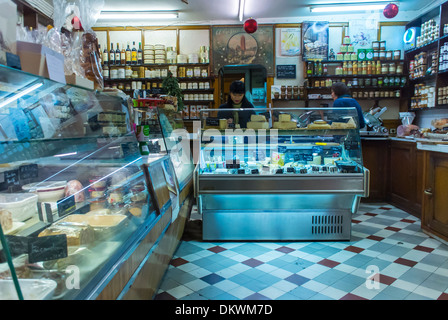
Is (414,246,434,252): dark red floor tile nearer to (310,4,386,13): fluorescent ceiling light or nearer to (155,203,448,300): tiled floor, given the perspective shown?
(155,203,448,300): tiled floor

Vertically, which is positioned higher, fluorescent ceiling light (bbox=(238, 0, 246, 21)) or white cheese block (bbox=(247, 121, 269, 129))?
fluorescent ceiling light (bbox=(238, 0, 246, 21))

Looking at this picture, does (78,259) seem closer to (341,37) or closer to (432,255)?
(432,255)

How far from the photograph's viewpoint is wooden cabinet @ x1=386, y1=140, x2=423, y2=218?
15.7ft

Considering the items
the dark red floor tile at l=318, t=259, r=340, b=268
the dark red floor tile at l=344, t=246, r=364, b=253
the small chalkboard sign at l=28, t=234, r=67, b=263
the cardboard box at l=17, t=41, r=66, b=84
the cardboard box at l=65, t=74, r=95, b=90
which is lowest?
the dark red floor tile at l=344, t=246, r=364, b=253

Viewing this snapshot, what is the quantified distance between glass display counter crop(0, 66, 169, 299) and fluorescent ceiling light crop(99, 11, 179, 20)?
17.3 ft

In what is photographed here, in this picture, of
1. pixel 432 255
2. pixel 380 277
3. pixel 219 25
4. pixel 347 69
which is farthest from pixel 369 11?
pixel 380 277

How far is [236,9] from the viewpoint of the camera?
702 centimetres

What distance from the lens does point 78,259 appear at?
1.45 m

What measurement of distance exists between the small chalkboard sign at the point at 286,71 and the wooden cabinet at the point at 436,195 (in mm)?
4384

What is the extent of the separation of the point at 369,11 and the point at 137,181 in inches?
282

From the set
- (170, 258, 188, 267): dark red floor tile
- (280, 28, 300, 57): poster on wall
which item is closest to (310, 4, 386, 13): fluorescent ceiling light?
(280, 28, 300, 57): poster on wall

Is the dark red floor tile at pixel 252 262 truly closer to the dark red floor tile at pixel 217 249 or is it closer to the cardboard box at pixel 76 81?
the dark red floor tile at pixel 217 249

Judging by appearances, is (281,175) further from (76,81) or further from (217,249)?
(76,81)

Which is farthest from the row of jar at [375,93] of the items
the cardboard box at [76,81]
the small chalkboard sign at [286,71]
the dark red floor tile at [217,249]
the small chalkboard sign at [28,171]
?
the small chalkboard sign at [28,171]
